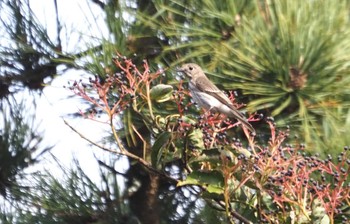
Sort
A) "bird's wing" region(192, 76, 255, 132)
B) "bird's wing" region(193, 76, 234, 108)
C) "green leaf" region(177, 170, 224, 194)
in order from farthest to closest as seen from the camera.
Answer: "bird's wing" region(193, 76, 234, 108), "bird's wing" region(192, 76, 255, 132), "green leaf" region(177, 170, 224, 194)

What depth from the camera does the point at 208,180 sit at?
166 centimetres

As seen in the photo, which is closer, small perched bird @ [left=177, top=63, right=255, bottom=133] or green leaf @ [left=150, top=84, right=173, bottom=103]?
green leaf @ [left=150, top=84, right=173, bottom=103]

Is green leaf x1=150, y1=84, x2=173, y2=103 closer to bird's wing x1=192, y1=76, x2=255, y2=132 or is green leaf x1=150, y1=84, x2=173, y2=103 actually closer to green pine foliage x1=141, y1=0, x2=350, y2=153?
bird's wing x1=192, y1=76, x2=255, y2=132

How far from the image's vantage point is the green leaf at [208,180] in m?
1.64

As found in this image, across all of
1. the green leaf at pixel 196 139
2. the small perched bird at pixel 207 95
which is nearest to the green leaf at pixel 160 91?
the green leaf at pixel 196 139

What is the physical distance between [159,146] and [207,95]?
1.75 ft

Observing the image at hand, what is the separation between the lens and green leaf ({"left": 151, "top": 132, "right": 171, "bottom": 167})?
1.66 meters

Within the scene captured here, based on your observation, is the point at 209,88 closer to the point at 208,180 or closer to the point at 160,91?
the point at 160,91

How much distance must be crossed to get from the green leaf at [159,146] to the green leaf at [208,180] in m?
0.07

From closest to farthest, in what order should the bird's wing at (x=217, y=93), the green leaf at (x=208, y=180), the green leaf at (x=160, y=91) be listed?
1. the green leaf at (x=208, y=180)
2. the green leaf at (x=160, y=91)
3. the bird's wing at (x=217, y=93)

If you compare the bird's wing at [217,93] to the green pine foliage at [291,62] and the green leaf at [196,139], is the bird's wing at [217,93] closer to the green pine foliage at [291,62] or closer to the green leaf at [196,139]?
the green pine foliage at [291,62]

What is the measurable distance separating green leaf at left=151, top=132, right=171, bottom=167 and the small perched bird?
33 cm

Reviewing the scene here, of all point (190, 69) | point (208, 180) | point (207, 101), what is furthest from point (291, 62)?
point (208, 180)

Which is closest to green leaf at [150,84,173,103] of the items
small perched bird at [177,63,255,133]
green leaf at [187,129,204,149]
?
green leaf at [187,129,204,149]
